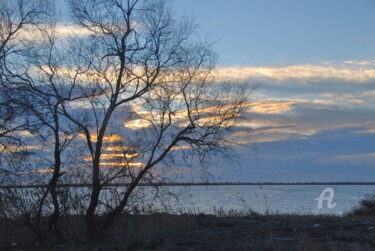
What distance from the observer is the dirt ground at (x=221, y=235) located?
44.2 ft

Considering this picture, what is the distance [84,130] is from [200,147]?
3.61 meters

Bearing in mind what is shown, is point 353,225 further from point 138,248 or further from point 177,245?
point 138,248

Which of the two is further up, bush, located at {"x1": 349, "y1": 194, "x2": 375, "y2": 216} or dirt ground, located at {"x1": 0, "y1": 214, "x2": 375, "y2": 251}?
bush, located at {"x1": 349, "y1": 194, "x2": 375, "y2": 216}

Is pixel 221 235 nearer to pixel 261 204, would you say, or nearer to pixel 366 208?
pixel 366 208

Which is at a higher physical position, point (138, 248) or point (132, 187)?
point (132, 187)

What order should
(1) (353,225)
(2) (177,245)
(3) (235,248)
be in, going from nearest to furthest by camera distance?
(3) (235,248)
(2) (177,245)
(1) (353,225)

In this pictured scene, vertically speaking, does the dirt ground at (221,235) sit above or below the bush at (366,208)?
below

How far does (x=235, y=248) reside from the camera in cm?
1315

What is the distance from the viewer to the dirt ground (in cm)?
1347

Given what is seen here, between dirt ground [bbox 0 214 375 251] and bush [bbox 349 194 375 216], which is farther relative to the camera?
bush [bbox 349 194 375 216]

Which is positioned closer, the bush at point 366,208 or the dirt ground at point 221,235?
the dirt ground at point 221,235

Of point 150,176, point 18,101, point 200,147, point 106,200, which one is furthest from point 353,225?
point 18,101

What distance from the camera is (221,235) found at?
1609cm

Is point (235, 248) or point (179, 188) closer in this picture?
point (235, 248)
